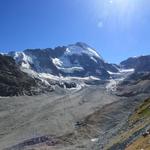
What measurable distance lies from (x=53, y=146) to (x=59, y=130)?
32946mm

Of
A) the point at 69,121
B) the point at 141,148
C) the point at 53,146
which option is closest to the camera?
the point at 141,148

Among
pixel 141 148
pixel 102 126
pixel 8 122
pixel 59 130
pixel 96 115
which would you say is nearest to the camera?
pixel 141 148

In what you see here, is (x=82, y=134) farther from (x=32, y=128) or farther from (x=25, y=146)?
(x=32, y=128)

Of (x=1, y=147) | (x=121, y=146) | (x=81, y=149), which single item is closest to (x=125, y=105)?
(x=1, y=147)

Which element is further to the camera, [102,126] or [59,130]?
[59,130]

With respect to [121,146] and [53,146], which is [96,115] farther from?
[121,146]

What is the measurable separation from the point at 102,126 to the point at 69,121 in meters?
34.5

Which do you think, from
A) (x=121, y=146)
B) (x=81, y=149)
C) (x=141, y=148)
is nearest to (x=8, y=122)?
(x=81, y=149)

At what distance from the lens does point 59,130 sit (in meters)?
129

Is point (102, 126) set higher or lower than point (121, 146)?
higher

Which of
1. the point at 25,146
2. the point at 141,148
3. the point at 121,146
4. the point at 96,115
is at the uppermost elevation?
the point at 96,115

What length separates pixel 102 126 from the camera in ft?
396

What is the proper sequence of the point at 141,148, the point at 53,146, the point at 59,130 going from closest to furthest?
the point at 141,148, the point at 53,146, the point at 59,130

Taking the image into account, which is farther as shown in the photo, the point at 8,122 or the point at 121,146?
the point at 8,122
